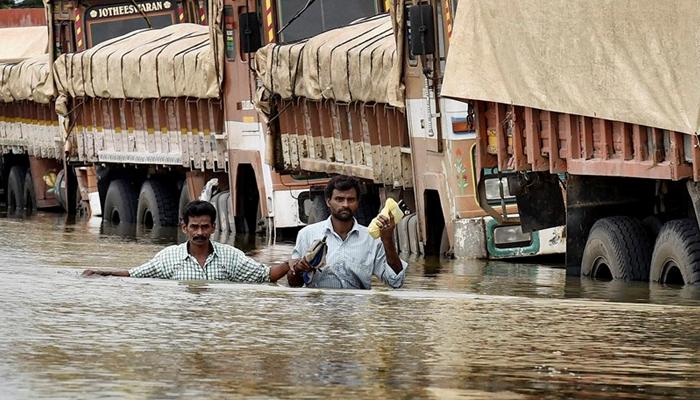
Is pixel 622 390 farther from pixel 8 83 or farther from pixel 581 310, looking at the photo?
pixel 8 83

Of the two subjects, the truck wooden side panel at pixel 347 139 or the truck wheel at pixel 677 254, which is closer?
the truck wheel at pixel 677 254

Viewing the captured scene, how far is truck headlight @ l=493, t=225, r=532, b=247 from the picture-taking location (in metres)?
16.0

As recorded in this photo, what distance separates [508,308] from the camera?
8477 millimetres

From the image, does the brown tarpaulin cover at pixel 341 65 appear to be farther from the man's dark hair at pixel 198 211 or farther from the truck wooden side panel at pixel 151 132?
the man's dark hair at pixel 198 211

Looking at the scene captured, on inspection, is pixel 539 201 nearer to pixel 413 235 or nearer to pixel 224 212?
pixel 413 235

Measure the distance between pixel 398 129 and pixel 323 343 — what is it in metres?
10.6

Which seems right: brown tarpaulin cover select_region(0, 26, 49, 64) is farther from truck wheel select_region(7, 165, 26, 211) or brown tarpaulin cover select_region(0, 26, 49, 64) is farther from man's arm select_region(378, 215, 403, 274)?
man's arm select_region(378, 215, 403, 274)

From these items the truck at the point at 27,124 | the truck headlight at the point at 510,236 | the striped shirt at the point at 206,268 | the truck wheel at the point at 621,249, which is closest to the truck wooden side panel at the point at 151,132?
the truck at the point at 27,124

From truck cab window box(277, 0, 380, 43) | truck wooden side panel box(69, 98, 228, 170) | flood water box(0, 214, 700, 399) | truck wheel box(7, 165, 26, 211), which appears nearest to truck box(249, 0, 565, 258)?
truck cab window box(277, 0, 380, 43)

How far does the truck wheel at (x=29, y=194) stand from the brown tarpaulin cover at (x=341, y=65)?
426 inches

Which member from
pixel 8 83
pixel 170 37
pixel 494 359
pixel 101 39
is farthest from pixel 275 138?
pixel 494 359

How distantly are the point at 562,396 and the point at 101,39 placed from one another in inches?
885

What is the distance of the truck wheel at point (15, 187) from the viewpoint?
3164 cm

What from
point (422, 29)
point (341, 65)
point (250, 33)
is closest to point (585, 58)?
point (422, 29)
